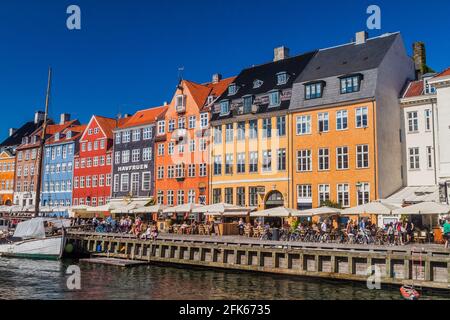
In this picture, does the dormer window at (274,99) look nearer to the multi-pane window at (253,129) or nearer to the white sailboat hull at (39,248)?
the multi-pane window at (253,129)

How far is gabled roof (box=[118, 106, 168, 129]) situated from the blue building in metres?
12.0

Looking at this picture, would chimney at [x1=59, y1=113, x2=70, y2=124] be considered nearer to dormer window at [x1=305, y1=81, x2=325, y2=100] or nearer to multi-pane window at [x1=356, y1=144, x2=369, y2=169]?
dormer window at [x1=305, y1=81, x2=325, y2=100]

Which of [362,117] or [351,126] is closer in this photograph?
[362,117]

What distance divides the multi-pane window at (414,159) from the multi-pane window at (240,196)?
1564 centimetres

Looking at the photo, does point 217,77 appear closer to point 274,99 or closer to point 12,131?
point 274,99

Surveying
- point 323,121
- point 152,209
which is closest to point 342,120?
point 323,121

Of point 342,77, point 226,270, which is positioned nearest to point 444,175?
point 342,77

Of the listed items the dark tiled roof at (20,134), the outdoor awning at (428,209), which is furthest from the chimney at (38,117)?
the outdoor awning at (428,209)

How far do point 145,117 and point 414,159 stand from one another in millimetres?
34529

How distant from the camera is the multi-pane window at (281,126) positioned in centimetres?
4878

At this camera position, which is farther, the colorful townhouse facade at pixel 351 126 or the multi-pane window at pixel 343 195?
the multi-pane window at pixel 343 195

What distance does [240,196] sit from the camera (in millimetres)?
51562
